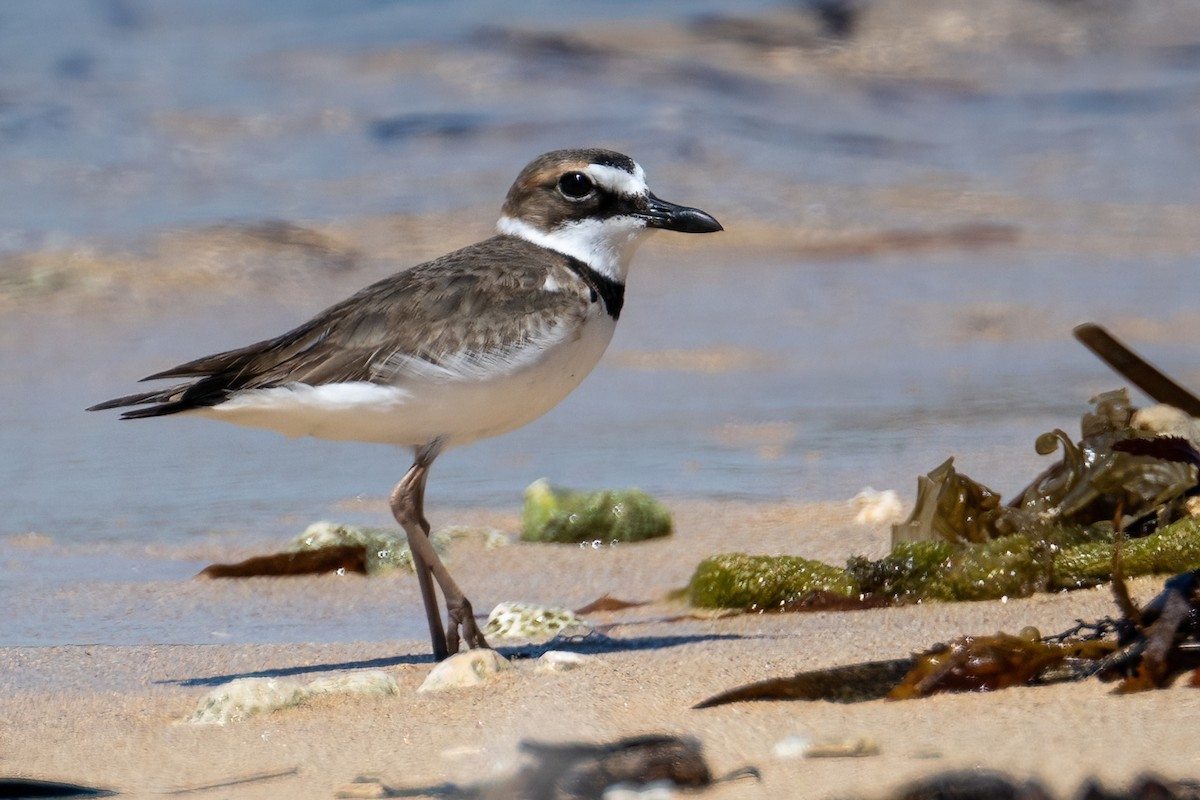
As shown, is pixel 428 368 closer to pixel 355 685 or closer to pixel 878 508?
pixel 355 685

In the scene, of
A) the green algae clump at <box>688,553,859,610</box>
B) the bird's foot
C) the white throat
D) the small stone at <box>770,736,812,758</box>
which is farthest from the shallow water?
the small stone at <box>770,736,812,758</box>

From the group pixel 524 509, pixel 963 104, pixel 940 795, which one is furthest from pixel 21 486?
pixel 963 104

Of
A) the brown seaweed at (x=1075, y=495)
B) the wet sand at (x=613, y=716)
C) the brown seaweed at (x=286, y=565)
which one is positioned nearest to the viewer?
the wet sand at (x=613, y=716)

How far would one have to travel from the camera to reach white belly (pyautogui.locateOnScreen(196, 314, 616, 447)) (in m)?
4.31

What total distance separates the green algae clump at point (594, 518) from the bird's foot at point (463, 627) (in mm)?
1339

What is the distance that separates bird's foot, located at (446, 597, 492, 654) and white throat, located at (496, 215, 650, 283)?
111 cm

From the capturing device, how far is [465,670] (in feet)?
12.1

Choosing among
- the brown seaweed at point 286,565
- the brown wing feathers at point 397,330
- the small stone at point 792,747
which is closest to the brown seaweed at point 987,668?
the small stone at point 792,747

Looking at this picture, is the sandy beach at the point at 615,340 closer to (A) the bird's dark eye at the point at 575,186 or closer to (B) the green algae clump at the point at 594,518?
(B) the green algae clump at the point at 594,518

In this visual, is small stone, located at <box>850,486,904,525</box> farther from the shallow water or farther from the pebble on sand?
the pebble on sand

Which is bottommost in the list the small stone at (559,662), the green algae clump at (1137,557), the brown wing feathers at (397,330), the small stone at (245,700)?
the small stone at (245,700)

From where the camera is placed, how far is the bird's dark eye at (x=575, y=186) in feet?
15.9

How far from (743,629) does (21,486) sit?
140 inches

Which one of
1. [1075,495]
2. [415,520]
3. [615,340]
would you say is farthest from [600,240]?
[615,340]
